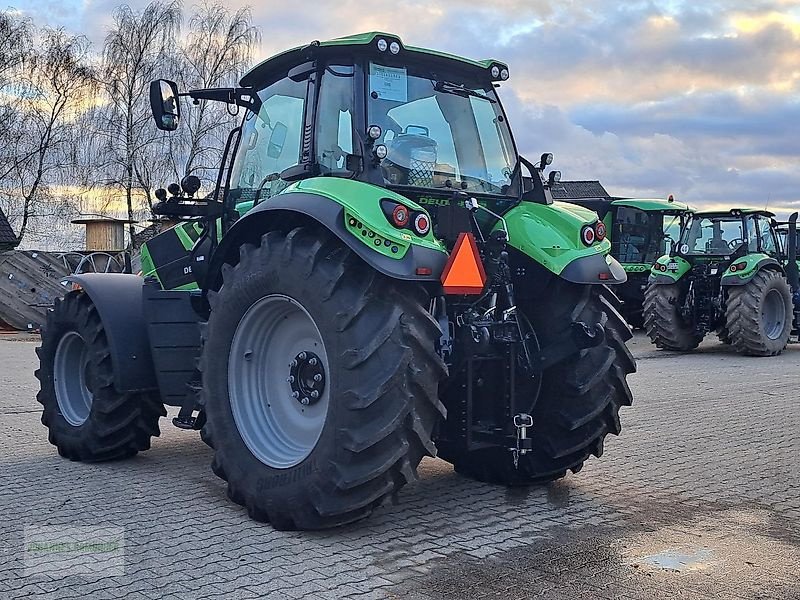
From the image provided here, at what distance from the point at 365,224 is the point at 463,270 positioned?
0.57 m

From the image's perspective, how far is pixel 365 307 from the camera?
14.9ft

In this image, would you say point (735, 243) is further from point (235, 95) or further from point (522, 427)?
point (522, 427)

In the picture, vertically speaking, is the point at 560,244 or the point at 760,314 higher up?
the point at 560,244

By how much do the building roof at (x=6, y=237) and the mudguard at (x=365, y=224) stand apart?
92.4ft

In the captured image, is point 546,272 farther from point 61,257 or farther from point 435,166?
point 61,257

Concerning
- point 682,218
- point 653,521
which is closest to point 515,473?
point 653,521

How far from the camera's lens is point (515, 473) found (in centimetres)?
579

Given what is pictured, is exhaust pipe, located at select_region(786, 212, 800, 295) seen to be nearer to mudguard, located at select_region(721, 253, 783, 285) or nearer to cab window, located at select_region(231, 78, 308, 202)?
mudguard, located at select_region(721, 253, 783, 285)

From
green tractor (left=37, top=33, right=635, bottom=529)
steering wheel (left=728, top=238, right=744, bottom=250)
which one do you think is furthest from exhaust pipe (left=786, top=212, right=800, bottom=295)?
green tractor (left=37, top=33, right=635, bottom=529)

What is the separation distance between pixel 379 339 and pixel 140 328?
2.57m

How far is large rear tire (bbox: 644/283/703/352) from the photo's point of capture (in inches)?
623

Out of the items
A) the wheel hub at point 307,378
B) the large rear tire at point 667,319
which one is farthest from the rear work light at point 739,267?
the wheel hub at point 307,378

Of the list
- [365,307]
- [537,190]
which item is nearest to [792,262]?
[537,190]
